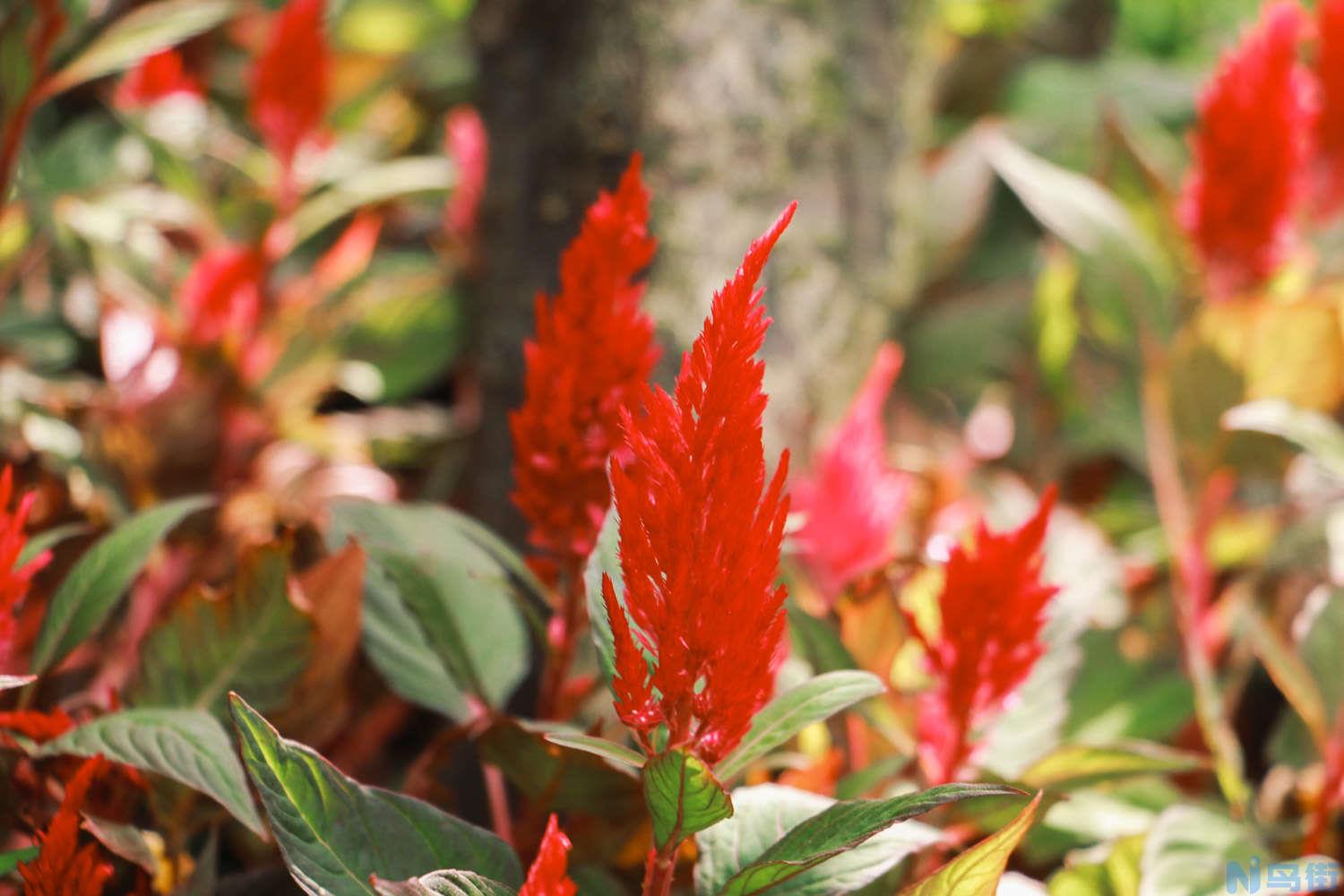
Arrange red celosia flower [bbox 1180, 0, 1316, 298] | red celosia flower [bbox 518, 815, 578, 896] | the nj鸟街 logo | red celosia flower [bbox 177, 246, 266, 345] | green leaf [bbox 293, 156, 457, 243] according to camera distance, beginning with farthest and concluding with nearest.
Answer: green leaf [bbox 293, 156, 457, 243] < red celosia flower [bbox 177, 246, 266, 345] < red celosia flower [bbox 1180, 0, 1316, 298] < the nj鸟街 logo < red celosia flower [bbox 518, 815, 578, 896]

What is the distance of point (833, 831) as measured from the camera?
626 mm

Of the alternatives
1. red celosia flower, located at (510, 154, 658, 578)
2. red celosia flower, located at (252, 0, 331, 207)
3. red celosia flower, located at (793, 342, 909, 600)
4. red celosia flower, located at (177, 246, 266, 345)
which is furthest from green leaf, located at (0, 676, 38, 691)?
red celosia flower, located at (252, 0, 331, 207)

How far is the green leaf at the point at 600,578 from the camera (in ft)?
2.31

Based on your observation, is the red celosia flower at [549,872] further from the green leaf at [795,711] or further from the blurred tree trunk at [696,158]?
the blurred tree trunk at [696,158]

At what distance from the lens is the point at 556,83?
1.31 m

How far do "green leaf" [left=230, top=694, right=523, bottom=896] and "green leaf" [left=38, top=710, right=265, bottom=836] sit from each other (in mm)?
43

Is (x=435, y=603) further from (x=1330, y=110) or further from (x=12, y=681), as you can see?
(x=1330, y=110)

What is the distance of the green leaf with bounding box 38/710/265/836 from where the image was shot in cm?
68

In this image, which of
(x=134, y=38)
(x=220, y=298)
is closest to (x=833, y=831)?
(x=134, y=38)

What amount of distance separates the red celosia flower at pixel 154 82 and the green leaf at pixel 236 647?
3.08 ft

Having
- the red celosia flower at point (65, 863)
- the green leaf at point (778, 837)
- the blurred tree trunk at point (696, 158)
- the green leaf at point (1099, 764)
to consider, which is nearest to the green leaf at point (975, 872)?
the green leaf at point (778, 837)

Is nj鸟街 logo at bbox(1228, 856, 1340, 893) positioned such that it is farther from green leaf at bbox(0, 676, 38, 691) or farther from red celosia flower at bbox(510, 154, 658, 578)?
green leaf at bbox(0, 676, 38, 691)

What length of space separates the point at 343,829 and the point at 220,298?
3.11 ft

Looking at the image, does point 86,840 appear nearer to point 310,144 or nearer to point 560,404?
point 560,404
